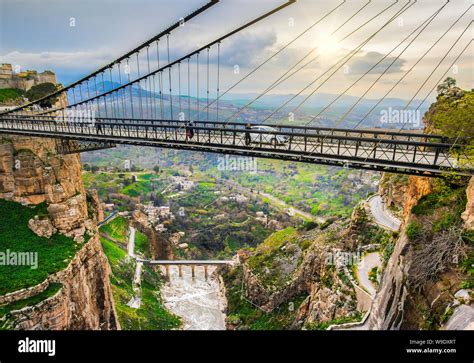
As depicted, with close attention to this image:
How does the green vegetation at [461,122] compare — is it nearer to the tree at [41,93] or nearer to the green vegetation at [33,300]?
the green vegetation at [33,300]

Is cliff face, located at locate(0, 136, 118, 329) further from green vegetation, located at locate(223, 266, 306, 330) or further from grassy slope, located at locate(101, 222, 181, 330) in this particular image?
green vegetation, located at locate(223, 266, 306, 330)

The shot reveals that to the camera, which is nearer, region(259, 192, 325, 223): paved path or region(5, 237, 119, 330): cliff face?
region(5, 237, 119, 330): cliff face

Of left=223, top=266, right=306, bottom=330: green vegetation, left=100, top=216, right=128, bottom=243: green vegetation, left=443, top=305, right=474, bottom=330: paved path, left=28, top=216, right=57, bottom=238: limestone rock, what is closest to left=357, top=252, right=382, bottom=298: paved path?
left=223, top=266, right=306, bottom=330: green vegetation

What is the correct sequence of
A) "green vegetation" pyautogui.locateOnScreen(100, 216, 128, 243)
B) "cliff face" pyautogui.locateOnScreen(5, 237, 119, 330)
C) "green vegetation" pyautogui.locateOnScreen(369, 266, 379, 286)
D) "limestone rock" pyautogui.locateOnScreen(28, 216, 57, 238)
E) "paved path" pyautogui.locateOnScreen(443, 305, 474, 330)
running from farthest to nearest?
1. "green vegetation" pyautogui.locateOnScreen(100, 216, 128, 243)
2. "limestone rock" pyautogui.locateOnScreen(28, 216, 57, 238)
3. "green vegetation" pyautogui.locateOnScreen(369, 266, 379, 286)
4. "cliff face" pyautogui.locateOnScreen(5, 237, 119, 330)
5. "paved path" pyautogui.locateOnScreen(443, 305, 474, 330)

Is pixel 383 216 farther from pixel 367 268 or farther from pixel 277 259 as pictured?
pixel 277 259

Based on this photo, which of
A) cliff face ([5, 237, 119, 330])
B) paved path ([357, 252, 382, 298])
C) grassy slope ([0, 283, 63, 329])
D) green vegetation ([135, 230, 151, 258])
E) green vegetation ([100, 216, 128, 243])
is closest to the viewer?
grassy slope ([0, 283, 63, 329])
